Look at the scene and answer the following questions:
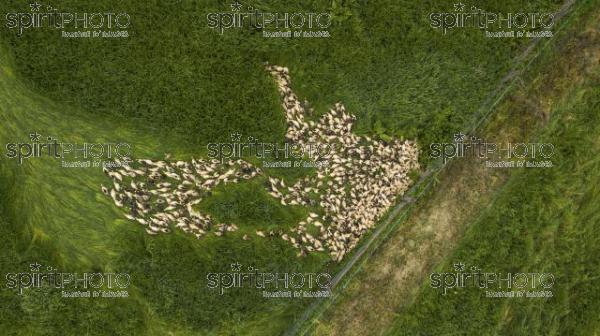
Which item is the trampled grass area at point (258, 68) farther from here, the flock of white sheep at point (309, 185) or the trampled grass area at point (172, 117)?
the flock of white sheep at point (309, 185)

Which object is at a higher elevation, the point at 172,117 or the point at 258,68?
the point at 258,68

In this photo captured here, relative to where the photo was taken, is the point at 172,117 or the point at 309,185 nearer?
the point at 172,117

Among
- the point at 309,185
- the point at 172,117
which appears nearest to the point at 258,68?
the point at 172,117

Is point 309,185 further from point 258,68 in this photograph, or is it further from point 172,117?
point 172,117

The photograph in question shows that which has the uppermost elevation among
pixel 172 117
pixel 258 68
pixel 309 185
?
pixel 258 68

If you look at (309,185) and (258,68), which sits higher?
(258,68)

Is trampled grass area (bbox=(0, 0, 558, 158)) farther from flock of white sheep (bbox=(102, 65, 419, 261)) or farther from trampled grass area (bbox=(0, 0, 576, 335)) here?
flock of white sheep (bbox=(102, 65, 419, 261))

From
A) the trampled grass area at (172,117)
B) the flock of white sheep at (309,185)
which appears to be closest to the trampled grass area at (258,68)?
the trampled grass area at (172,117)

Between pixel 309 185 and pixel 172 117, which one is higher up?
pixel 172 117

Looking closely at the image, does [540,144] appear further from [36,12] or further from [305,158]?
[36,12]
